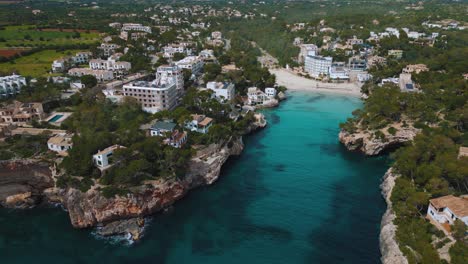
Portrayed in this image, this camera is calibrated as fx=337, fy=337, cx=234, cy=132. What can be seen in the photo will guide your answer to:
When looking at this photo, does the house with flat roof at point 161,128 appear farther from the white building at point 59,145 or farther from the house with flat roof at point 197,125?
the white building at point 59,145

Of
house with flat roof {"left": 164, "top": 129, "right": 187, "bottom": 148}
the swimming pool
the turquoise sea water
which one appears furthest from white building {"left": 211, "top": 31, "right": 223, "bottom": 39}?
house with flat roof {"left": 164, "top": 129, "right": 187, "bottom": 148}

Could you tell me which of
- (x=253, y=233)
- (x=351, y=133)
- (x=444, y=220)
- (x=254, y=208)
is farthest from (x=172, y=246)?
(x=351, y=133)

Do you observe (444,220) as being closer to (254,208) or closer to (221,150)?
(254,208)

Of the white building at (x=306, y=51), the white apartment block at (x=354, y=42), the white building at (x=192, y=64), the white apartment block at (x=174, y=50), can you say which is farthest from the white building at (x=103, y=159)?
the white apartment block at (x=354, y=42)

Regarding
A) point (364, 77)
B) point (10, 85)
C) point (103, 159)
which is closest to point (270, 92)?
point (364, 77)

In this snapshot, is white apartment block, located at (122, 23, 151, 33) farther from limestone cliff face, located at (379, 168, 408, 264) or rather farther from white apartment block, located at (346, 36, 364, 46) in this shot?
limestone cliff face, located at (379, 168, 408, 264)

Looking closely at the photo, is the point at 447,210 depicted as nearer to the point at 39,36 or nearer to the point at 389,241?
the point at 389,241
